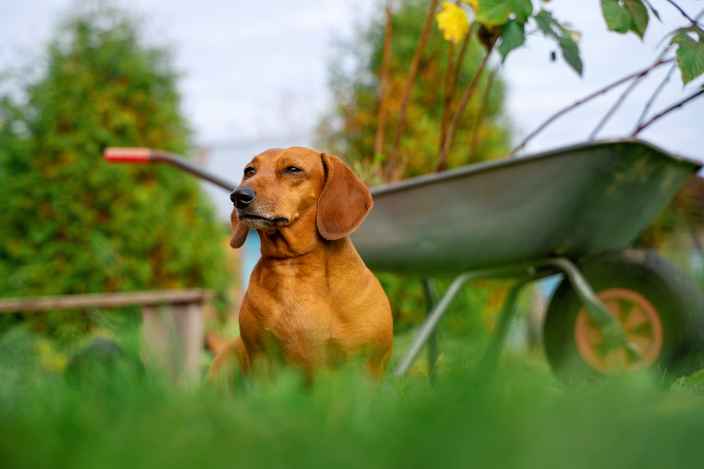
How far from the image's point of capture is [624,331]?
2.13 metres

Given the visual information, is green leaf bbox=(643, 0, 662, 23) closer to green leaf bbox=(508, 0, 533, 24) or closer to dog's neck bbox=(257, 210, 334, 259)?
green leaf bbox=(508, 0, 533, 24)

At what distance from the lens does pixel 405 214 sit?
2264 mm

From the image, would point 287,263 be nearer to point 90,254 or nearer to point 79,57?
point 90,254

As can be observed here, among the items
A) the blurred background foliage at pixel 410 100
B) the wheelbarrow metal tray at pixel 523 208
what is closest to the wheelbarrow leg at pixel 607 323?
the wheelbarrow metal tray at pixel 523 208

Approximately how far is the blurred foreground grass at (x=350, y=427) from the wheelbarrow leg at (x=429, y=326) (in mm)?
945

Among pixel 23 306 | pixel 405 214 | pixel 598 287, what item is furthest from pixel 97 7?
pixel 598 287

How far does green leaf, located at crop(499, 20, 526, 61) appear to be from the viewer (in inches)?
66.1

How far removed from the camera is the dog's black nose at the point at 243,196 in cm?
139

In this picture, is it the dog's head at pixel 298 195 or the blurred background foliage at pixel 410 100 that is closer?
the dog's head at pixel 298 195

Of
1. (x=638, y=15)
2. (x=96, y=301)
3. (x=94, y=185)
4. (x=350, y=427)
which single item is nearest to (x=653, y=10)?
(x=638, y=15)

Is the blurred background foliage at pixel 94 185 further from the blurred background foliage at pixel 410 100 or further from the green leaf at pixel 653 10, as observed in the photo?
the green leaf at pixel 653 10

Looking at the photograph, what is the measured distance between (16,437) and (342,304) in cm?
80

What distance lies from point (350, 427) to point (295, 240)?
0.76 metres

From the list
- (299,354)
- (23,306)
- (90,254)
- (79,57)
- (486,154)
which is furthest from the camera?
(486,154)
